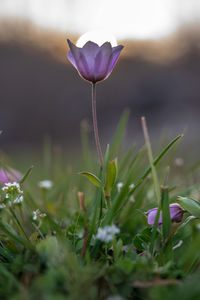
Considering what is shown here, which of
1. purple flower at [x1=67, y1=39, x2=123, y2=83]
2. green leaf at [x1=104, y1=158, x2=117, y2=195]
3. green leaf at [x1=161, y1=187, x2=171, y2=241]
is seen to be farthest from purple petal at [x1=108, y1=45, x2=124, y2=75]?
green leaf at [x1=161, y1=187, x2=171, y2=241]

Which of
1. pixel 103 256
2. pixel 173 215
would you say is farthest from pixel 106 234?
pixel 173 215

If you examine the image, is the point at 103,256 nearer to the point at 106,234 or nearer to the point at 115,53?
the point at 106,234

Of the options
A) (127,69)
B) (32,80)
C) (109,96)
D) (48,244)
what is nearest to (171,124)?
(109,96)

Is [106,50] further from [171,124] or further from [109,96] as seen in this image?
[109,96]

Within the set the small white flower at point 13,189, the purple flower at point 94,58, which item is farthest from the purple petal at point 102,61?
the small white flower at point 13,189

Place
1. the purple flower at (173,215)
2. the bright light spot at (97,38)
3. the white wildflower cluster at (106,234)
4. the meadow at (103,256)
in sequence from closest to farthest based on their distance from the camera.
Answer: the meadow at (103,256)
the white wildflower cluster at (106,234)
the purple flower at (173,215)
the bright light spot at (97,38)

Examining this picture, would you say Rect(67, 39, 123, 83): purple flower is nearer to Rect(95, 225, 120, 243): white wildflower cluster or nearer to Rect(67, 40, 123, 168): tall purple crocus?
Rect(67, 40, 123, 168): tall purple crocus

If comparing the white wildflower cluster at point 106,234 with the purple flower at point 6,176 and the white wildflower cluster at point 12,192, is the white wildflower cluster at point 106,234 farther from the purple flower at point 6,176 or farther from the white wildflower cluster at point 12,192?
the purple flower at point 6,176
